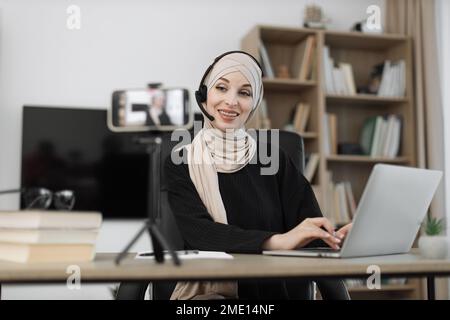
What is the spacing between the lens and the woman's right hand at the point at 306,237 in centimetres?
122

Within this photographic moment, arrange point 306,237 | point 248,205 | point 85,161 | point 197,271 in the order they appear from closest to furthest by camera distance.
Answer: point 197,271
point 306,237
point 248,205
point 85,161

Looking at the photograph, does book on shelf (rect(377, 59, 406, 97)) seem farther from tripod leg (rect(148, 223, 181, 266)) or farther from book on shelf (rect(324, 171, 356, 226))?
tripod leg (rect(148, 223, 181, 266))

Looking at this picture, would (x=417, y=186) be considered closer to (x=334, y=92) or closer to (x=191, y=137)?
(x=191, y=137)

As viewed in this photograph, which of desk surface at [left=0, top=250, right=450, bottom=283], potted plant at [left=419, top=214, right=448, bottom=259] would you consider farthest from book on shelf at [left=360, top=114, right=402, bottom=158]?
desk surface at [left=0, top=250, right=450, bottom=283]

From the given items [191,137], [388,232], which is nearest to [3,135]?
[191,137]

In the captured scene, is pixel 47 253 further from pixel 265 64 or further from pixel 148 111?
pixel 265 64

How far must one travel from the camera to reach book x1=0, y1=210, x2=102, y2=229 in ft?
3.03

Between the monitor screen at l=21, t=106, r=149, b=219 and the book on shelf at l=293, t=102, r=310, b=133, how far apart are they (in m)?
1.00

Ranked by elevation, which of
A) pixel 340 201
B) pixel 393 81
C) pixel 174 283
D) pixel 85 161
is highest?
pixel 393 81

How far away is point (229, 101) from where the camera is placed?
70.0 inches

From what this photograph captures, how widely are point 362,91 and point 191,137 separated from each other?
7.66 feet

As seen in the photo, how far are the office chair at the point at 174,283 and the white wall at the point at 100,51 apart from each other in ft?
5.98

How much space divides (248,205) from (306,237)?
19.4 inches

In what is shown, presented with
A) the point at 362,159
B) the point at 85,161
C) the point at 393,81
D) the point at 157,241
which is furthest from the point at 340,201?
the point at 157,241
